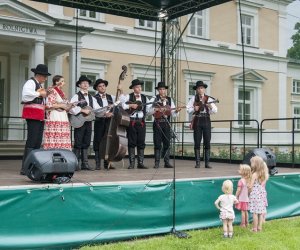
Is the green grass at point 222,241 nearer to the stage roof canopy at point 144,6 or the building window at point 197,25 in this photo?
the stage roof canopy at point 144,6

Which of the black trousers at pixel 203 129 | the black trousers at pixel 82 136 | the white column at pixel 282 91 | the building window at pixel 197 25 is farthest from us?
the white column at pixel 282 91

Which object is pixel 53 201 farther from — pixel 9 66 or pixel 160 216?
pixel 9 66

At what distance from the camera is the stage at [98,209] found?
453 cm

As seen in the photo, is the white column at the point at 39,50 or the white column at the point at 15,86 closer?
the white column at the point at 39,50

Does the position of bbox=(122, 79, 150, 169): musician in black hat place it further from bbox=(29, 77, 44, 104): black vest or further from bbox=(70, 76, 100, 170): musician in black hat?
bbox=(29, 77, 44, 104): black vest

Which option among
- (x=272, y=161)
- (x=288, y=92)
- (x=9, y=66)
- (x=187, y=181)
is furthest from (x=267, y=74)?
(x=187, y=181)

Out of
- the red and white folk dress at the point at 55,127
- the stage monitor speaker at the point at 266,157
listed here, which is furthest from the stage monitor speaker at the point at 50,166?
the stage monitor speaker at the point at 266,157

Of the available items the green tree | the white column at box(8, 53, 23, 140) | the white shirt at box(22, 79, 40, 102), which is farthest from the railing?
the green tree

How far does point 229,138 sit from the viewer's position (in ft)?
58.6

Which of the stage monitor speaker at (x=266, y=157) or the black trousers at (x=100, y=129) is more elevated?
the black trousers at (x=100, y=129)

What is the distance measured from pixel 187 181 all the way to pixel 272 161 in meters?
2.10

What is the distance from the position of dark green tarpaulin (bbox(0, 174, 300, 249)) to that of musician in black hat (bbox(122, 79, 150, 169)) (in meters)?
2.17

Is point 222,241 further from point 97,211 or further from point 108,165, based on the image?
point 108,165

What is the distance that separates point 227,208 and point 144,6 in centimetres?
573
